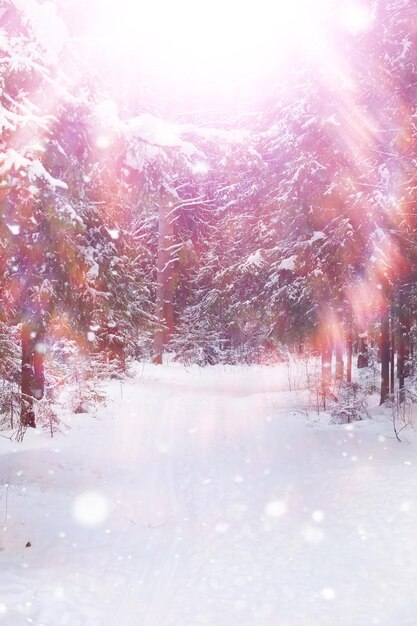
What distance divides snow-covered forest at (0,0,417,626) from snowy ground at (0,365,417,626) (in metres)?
0.03

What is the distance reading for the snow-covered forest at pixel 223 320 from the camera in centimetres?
546

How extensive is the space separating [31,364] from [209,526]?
5.06 m

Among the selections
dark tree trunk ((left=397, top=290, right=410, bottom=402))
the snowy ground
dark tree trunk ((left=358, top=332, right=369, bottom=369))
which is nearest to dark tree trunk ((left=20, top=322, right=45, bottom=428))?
the snowy ground

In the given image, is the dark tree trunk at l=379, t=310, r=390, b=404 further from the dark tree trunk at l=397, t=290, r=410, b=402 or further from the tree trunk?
the tree trunk

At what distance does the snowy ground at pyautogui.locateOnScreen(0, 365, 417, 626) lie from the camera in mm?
4824

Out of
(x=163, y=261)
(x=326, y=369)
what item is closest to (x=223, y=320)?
(x=326, y=369)

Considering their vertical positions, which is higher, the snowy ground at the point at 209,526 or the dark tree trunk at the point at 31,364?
the dark tree trunk at the point at 31,364

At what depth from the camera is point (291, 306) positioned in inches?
571

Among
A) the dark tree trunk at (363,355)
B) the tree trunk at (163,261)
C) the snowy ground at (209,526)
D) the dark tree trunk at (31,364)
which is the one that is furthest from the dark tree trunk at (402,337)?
the tree trunk at (163,261)

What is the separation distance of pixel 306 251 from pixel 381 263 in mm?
2278

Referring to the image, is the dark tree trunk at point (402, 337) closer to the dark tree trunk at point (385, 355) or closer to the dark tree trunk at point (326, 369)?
the dark tree trunk at point (385, 355)

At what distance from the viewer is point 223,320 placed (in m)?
17.7

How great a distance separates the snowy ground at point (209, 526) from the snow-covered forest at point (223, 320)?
3 cm

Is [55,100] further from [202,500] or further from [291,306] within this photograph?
[291,306]
